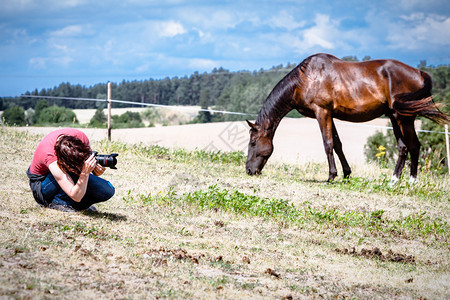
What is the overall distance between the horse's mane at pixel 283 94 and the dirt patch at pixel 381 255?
454 centimetres

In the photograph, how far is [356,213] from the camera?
6816 mm

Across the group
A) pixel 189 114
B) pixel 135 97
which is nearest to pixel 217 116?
pixel 189 114

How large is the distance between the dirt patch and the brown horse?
3935 mm

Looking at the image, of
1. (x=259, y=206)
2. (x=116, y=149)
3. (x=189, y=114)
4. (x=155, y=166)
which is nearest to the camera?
(x=259, y=206)

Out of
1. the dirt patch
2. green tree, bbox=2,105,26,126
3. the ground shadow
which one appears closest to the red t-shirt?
the ground shadow

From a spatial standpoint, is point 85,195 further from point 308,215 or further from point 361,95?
point 361,95

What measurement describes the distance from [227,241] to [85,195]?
1677 mm

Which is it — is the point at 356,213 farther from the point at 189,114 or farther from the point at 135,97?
the point at 189,114

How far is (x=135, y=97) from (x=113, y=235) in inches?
2002

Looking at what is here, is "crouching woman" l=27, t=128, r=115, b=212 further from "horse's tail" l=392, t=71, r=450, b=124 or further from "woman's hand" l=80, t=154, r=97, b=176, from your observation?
"horse's tail" l=392, t=71, r=450, b=124

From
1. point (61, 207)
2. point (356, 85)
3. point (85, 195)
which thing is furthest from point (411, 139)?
point (61, 207)

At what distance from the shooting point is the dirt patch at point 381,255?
5.09m

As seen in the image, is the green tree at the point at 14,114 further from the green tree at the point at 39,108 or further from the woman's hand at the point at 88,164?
the woman's hand at the point at 88,164

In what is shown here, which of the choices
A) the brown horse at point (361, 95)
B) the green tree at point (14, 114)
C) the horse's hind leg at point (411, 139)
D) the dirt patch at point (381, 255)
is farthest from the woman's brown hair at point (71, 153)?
the green tree at point (14, 114)
